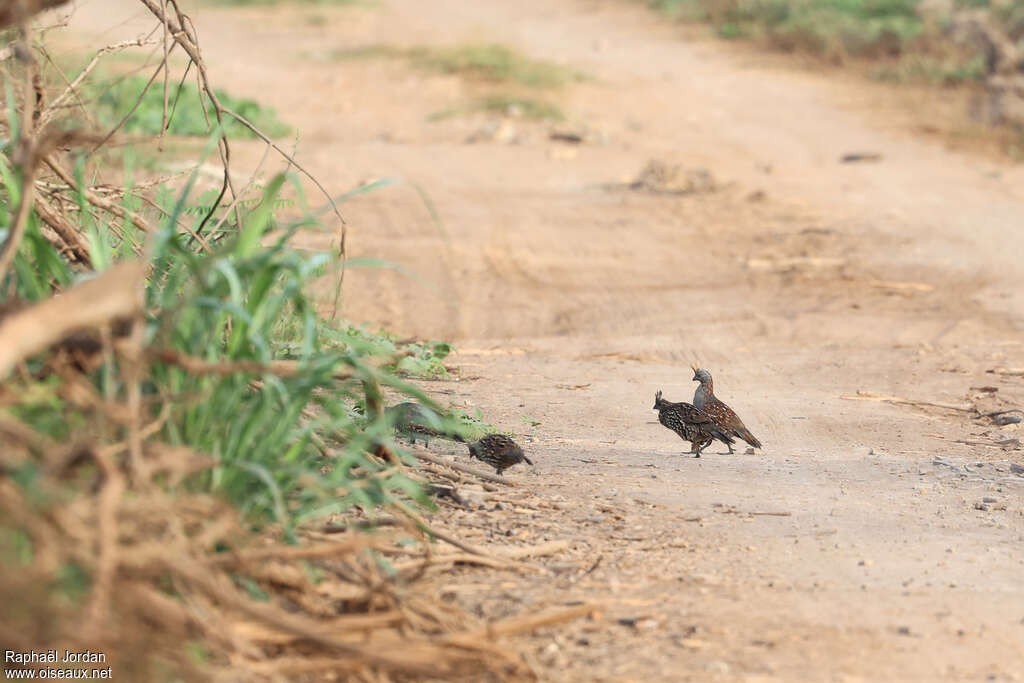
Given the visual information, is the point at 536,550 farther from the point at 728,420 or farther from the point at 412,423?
the point at 728,420

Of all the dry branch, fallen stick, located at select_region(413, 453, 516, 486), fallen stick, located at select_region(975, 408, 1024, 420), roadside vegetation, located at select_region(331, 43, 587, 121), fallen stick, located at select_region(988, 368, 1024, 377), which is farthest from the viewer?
roadside vegetation, located at select_region(331, 43, 587, 121)

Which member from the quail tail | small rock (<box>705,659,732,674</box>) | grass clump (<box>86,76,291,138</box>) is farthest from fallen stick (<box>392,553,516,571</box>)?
grass clump (<box>86,76,291,138</box>)

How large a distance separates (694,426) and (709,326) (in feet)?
10.4

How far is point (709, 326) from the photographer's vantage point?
8312 millimetres

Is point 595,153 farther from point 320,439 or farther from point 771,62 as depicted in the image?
point 320,439

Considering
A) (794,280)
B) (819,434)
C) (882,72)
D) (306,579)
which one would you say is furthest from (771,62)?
(306,579)

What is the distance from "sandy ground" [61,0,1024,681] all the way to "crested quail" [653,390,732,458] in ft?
0.43

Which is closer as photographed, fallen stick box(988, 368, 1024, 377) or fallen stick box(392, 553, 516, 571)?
fallen stick box(392, 553, 516, 571)

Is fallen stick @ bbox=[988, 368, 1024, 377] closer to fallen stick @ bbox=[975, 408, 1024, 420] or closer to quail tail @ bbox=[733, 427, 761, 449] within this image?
fallen stick @ bbox=[975, 408, 1024, 420]

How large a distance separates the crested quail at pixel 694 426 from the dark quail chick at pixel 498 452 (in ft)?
3.36

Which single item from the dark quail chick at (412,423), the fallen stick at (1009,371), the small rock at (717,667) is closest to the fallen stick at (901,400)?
the fallen stick at (1009,371)

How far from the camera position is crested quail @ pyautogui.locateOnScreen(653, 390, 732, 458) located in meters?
5.18

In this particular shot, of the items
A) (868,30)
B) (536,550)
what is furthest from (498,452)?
(868,30)

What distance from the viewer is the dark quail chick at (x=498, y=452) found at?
4.46 metres
